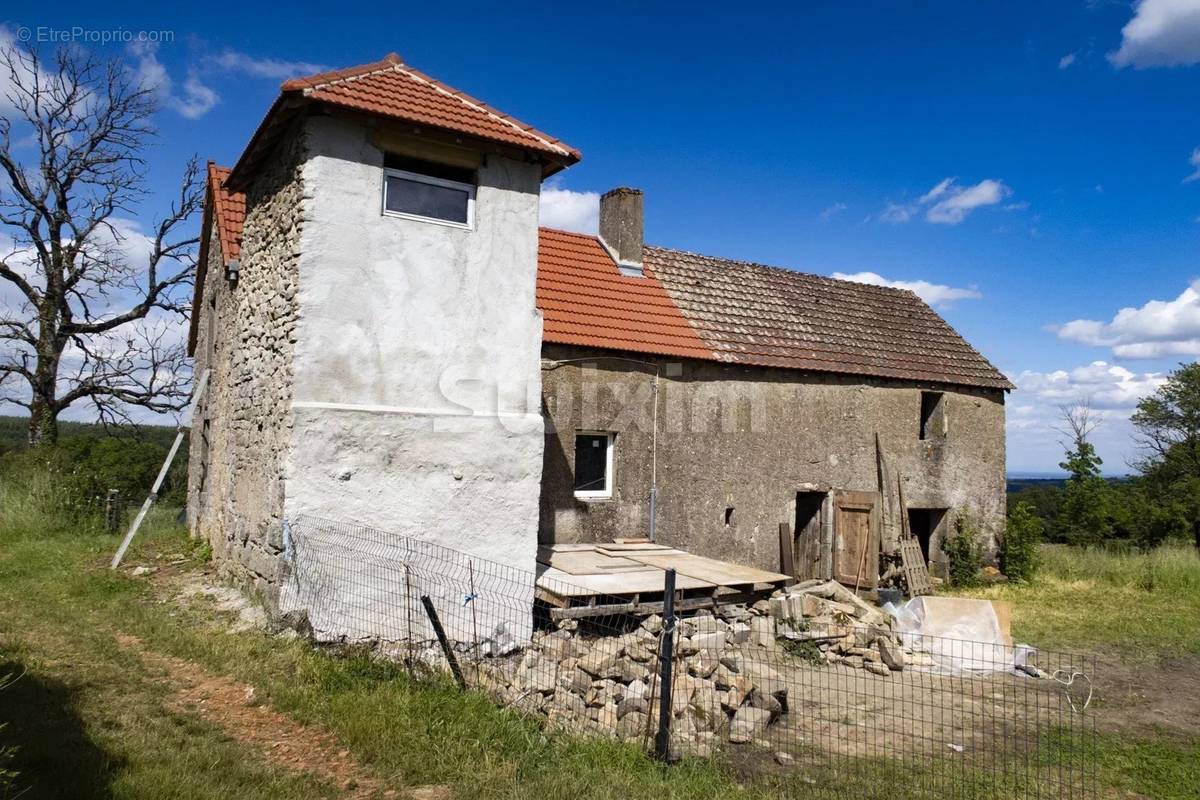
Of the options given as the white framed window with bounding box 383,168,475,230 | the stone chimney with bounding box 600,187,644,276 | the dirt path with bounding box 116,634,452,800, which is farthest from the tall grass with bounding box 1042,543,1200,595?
the dirt path with bounding box 116,634,452,800

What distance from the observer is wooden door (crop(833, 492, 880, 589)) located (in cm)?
1406

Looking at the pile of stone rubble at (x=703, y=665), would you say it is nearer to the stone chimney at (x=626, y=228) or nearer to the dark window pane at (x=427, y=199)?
the dark window pane at (x=427, y=199)

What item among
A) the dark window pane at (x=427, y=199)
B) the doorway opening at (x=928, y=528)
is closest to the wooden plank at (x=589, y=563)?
the dark window pane at (x=427, y=199)

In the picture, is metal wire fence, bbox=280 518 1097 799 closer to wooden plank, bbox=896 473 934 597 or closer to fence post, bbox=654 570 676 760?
fence post, bbox=654 570 676 760

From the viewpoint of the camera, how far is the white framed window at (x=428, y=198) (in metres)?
8.54

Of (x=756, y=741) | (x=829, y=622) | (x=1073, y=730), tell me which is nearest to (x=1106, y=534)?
(x=829, y=622)

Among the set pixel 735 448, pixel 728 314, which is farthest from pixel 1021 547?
pixel 728 314

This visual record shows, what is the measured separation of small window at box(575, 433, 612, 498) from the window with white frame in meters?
4.42

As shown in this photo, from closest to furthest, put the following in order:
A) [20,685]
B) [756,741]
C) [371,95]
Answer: [20,685] → [756,741] → [371,95]

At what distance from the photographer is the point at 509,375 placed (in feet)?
29.6

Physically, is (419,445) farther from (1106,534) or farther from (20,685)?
(1106,534)

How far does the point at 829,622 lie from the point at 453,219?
715 cm

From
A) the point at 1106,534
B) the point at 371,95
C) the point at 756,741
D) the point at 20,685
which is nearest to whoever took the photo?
the point at 20,685

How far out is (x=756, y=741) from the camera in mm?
6785
